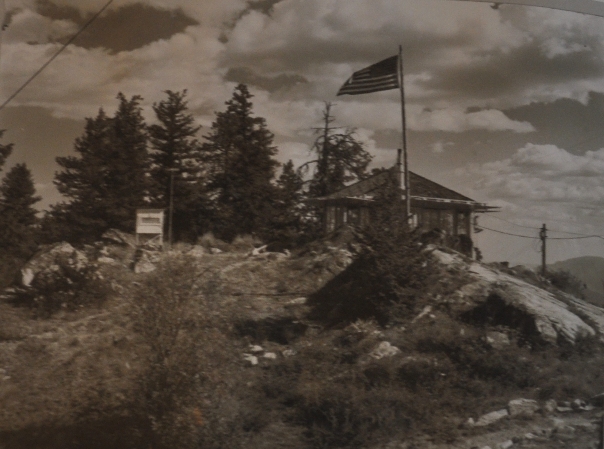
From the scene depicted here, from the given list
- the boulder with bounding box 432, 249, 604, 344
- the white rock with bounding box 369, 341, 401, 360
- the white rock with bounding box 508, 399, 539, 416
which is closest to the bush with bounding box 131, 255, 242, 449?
the white rock with bounding box 369, 341, 401, 360

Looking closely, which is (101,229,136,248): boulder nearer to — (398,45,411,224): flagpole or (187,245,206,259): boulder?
(187,245,206,259): boulder

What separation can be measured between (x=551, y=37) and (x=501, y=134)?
0.74 m

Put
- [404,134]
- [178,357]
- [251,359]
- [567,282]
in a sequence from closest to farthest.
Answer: [178,357]
[251,359]
[404,134]
[567,282]

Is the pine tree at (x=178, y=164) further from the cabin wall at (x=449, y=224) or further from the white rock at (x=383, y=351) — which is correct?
the white rock at (x=383, y=351)

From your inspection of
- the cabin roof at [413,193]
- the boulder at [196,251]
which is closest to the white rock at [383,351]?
the cabin roof at [413,193]

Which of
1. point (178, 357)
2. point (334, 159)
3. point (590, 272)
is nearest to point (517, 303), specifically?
point (590, 272)

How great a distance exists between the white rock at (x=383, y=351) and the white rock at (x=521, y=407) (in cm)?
72

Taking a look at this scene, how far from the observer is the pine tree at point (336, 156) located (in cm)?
289

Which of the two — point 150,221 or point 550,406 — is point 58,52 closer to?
point 150,221

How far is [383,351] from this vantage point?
8.98 ft

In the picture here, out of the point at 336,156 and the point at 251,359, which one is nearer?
the point at 251,359

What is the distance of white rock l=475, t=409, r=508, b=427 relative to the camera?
2.76 m

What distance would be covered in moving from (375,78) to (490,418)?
192cm

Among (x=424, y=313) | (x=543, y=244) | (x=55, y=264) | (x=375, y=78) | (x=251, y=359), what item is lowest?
(x=251, y=359)
